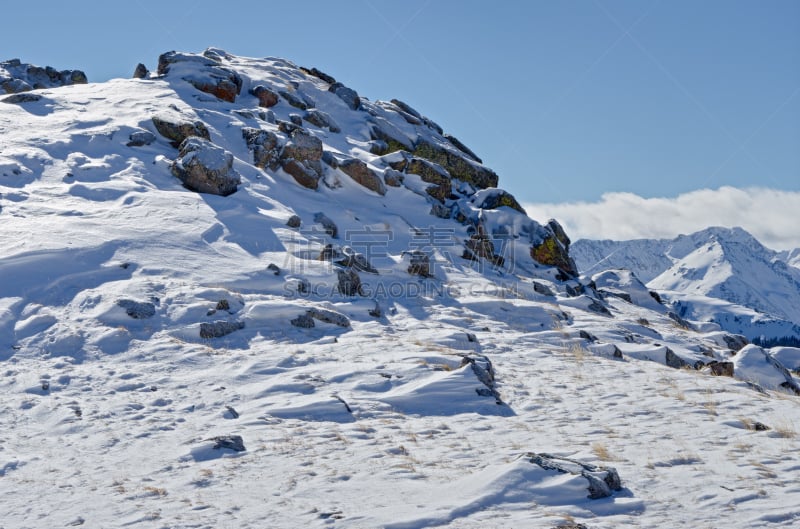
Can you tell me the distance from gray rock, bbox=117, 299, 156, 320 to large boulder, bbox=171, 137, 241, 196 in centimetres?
973

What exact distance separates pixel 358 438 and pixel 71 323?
753cm

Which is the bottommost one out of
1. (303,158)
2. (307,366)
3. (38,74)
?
(307,366)

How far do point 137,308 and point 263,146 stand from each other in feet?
50.2

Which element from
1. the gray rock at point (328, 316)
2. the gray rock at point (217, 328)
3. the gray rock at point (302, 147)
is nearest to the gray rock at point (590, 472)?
the gray rock at point (217, 328)

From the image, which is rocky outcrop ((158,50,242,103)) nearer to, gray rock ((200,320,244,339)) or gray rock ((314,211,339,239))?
gray rock ((314,211,339,239))

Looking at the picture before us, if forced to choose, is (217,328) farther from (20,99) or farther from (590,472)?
(20,99)

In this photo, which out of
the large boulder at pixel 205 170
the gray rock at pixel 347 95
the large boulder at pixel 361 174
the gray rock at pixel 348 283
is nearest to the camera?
the gray rock at pixel 348 283

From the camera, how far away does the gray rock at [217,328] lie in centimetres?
1373

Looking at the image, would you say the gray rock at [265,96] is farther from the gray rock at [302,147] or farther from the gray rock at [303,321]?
the gray rock at [303,321]

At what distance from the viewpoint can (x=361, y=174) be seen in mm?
30312

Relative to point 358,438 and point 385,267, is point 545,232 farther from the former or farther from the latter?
point 358,438

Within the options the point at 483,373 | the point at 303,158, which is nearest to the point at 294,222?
the point at 303,158

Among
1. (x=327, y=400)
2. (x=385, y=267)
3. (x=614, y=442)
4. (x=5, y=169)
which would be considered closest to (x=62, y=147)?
(x=5, y=169)

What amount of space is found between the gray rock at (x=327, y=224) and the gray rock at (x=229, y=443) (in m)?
14.9
